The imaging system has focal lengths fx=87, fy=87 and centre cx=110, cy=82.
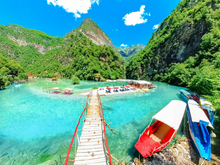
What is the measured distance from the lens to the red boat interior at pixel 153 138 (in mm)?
6768

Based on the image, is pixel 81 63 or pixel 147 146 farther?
pixel 81 63

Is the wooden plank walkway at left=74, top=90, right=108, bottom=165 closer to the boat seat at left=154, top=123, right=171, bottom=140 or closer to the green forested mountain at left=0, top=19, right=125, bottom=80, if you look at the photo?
the boat seat at left=154, top=123, right=171, bottom=140

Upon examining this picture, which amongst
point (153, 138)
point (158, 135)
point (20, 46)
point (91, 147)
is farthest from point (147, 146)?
point (20, 46)

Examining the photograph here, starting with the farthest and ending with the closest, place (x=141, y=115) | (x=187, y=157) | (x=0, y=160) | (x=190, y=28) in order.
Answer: (x=190, y=28), (x=141, y=115), (x=0, y=160), (x=187, y=157)

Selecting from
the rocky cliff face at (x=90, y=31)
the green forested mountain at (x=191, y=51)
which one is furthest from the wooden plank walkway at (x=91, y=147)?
the rocky cliff face at (x=90, y=31)

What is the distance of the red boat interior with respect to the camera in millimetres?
6768

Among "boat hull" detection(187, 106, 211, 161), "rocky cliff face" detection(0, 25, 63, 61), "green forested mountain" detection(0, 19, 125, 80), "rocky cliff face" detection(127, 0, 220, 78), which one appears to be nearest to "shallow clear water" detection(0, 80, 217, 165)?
"boat hull" detection(187, 106, 211, 161)

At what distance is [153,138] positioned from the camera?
8.50 metres

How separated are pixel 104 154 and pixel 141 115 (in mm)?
11184

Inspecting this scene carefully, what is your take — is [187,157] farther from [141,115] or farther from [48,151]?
[48,151]

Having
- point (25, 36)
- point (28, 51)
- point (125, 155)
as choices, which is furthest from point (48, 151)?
point (25, 36)

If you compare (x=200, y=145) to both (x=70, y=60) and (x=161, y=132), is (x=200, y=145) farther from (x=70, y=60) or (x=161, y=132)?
(x=70, y=60)

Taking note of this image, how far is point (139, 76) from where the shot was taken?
78.4 m

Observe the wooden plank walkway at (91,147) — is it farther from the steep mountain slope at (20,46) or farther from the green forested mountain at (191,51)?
the steep mountain slope at (20,46)
